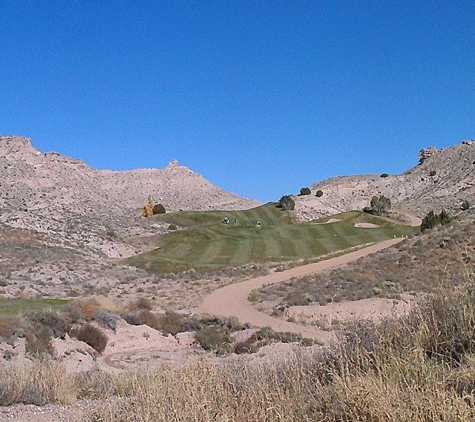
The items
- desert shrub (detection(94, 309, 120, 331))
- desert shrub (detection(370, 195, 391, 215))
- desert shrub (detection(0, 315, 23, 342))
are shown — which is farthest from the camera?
desert shrub (detection(370, 195, 391, 215))

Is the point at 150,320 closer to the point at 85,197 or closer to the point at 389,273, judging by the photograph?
the point at 389,273

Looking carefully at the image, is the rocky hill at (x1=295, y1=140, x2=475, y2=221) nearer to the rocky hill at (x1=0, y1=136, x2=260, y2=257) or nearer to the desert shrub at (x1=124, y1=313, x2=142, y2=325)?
the rocky hill at (x1=0, y1=136, x2=260, y2=257)

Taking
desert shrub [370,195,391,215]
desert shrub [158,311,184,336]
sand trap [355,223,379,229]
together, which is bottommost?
desert shrub [158,311,184,336]

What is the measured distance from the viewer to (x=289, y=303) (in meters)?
23.2

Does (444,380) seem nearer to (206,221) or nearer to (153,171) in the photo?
(206,221)

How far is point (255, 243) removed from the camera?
49344 mm

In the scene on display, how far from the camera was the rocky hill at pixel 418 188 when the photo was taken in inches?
3095

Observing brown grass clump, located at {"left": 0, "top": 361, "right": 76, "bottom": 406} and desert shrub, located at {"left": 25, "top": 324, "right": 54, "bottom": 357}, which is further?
desert shrub, located at {"left": 25, "top": 324, "right": 54, "bottom": 357}

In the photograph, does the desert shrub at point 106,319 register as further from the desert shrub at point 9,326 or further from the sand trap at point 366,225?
the sand trap at point 366,225

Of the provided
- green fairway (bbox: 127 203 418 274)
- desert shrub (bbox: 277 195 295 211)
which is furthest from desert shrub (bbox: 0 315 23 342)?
desert shrub (bbox: 277 195 295 211)

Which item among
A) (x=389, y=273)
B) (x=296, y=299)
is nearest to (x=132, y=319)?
(x=296, y=299)

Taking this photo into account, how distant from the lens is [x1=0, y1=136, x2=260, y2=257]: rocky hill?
52.9 m

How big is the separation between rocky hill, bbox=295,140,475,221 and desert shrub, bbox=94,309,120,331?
204 ft

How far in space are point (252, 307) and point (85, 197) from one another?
7029 cm
